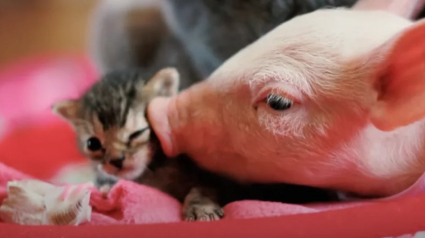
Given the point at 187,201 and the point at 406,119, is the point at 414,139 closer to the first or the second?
the point at 406,119

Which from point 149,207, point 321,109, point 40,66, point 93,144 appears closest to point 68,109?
point 93,144

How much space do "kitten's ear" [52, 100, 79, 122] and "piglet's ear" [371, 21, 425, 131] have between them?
0.37 m

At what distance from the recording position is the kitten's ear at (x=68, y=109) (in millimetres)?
723

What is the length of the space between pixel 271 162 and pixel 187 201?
0.10m

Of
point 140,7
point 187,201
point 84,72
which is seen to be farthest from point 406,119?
point 84,72

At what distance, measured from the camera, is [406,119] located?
527 mm

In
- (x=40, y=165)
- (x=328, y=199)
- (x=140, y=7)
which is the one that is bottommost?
(x=40, y=165)

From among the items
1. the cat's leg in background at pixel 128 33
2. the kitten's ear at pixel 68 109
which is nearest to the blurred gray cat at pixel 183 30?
the cat's leg in background at pixel 128 33

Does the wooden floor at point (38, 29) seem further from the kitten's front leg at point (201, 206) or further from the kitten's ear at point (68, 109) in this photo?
the kitten's front leg at point (201, 206)

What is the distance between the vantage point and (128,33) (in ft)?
3.50

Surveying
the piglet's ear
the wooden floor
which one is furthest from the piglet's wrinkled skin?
the wooden floor

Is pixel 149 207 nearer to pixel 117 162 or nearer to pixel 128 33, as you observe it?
pixel 117 162

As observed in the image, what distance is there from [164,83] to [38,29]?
725mm

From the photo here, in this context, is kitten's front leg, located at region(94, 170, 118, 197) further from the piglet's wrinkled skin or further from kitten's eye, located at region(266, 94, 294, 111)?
kitten's eye, located at region(266, 94, 294, 111)
